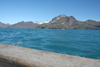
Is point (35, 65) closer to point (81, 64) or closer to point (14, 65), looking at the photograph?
point (14, 65)

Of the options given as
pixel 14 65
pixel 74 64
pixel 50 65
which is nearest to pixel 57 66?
pixel 50 65

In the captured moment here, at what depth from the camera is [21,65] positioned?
4.08 feet

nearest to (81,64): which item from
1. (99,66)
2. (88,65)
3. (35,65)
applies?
(88,65)

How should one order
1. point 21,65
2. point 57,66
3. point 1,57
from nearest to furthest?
point 57,66
point 21,65
point 1,57

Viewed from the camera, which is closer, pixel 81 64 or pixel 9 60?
pixel 81 64

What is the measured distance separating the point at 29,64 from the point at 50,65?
26 centimetres

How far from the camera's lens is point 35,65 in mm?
1179

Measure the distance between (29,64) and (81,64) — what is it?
2.06ft

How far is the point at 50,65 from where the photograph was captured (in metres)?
1.16

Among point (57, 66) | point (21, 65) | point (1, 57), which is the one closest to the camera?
point (57, 66)

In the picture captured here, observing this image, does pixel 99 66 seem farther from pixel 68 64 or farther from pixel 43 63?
pixel 43 63

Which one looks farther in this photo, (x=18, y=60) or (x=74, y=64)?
(x=18, y=60)

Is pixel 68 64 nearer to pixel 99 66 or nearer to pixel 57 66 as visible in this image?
pixel 57 66

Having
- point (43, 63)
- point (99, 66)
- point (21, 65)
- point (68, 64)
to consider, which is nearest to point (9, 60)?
point (21, 65)
